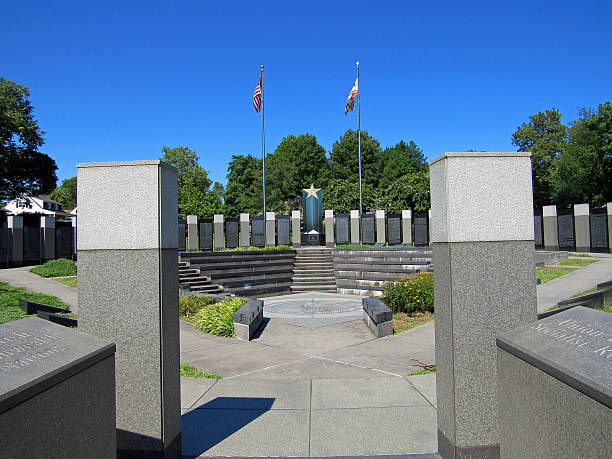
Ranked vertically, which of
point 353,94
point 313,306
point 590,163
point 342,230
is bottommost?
point 313,306

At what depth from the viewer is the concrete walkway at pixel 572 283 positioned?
11352 millimetres

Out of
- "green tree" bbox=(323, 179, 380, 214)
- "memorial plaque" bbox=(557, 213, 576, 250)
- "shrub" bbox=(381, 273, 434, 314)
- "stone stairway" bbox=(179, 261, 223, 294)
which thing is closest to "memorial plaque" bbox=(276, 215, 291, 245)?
"stone stairway" bbox=(179, 261, 223, 294)

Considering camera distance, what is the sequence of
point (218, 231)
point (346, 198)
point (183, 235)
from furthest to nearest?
point (346, 198) → point (218, 231) → point (183, 235)

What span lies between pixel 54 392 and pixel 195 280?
50.5 ft

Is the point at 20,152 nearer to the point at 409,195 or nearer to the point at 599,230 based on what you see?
the point at 409,195

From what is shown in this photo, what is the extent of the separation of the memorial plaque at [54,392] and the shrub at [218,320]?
6.52 meters

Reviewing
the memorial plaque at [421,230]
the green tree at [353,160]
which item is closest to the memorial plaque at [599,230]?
the memorial plaque at [421,230]

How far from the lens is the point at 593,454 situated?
68.6 inches

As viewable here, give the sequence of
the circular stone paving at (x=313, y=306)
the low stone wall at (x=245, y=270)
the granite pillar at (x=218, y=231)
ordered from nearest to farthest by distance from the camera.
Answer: the circular stone paving at (x=313, y=306) → the low stone wall at (x=245, y=270) → the granite pillar at (x=218, y=231)

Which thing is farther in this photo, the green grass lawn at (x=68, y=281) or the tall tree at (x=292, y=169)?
the tall tree at (x=292, y=169)

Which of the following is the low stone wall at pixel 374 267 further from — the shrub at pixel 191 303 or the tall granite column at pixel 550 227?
the tall granite column at pixel 550 227

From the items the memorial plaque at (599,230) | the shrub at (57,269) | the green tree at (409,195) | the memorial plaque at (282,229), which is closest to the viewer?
the shrub at (57,269)

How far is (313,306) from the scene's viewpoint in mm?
13828

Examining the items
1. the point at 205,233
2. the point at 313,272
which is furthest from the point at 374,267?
the point at 205,233
